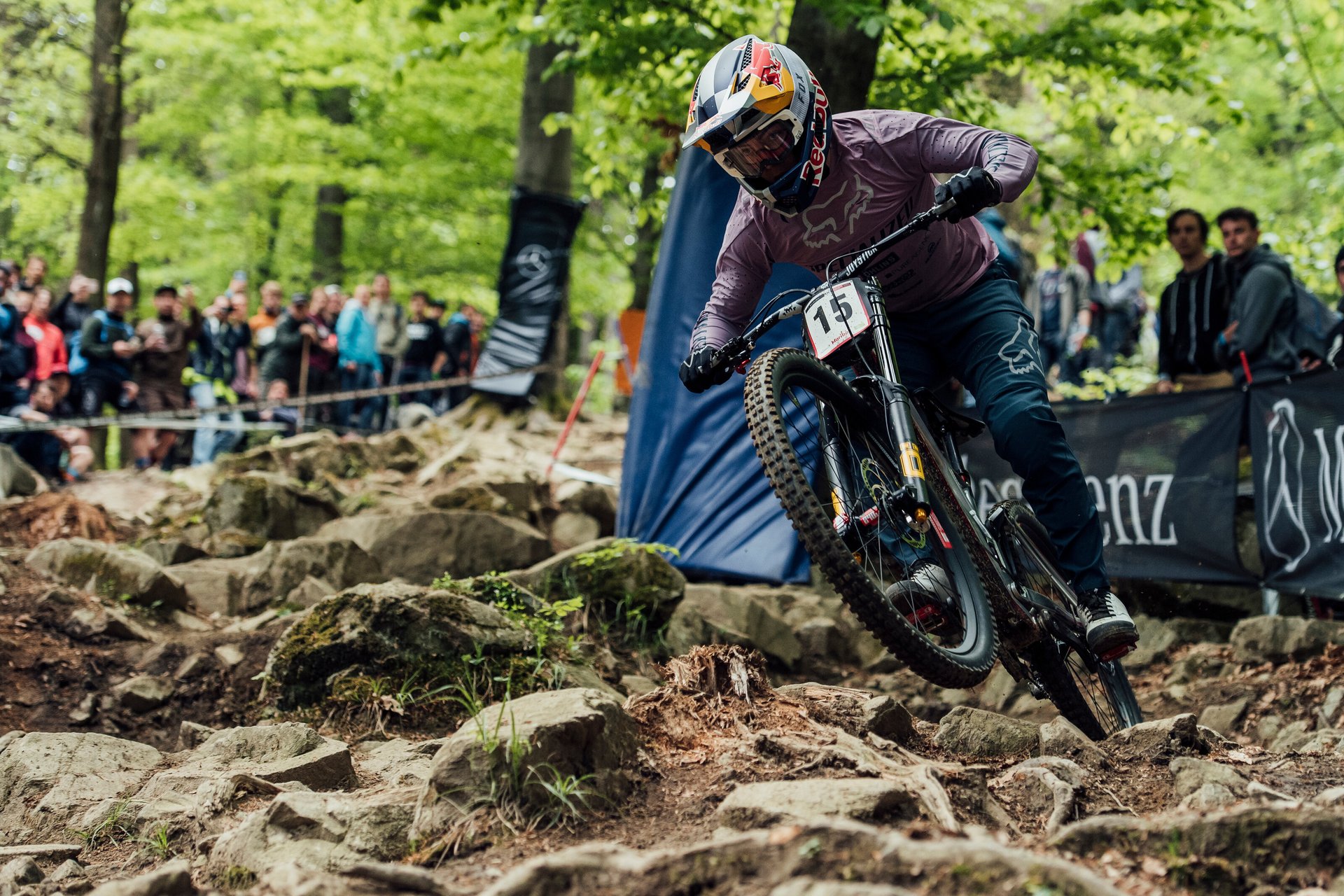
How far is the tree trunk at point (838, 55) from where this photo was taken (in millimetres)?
7844

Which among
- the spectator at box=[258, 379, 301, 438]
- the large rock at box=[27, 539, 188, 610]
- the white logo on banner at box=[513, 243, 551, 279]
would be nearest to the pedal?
the large rock at box=[27, 539, 188, 610]

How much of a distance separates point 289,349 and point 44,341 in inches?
132

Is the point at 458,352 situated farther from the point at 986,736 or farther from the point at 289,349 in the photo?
the point at 986,736

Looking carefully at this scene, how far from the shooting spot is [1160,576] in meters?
7.02

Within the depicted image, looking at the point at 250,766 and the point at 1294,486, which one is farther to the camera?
the point at 1294,486

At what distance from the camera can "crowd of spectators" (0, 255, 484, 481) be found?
1148 cm

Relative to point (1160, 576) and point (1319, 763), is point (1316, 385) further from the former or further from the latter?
point (1319, 763)

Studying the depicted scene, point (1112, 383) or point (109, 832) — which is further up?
point (1112, 383)

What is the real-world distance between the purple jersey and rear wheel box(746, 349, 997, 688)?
54cm

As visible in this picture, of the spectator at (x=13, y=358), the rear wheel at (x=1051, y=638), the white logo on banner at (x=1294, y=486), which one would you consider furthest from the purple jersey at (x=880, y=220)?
the spectator at (x=13, y=358)

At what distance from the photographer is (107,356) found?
A: 1198 cm

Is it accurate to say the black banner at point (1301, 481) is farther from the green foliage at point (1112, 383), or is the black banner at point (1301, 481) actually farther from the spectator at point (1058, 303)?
the spectator at point (1058, 303)

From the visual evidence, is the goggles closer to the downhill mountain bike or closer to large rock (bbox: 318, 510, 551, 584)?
the downhill mountain bike

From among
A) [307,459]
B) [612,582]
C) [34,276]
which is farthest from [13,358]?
[612,582]
